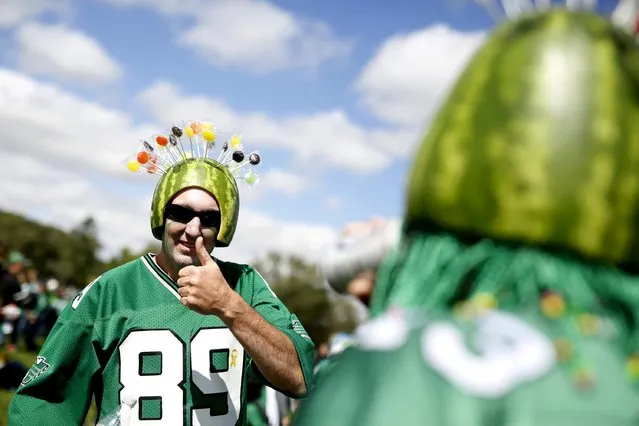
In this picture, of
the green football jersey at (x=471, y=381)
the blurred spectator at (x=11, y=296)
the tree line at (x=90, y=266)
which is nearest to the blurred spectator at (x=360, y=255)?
the green football jersey at (x=471, y=381)

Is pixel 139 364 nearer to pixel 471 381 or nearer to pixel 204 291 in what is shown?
pixel 204 291

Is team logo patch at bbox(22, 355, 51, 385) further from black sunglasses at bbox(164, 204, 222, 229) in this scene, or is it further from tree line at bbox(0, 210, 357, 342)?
tree line at bbox(0, 210, 357, 342)

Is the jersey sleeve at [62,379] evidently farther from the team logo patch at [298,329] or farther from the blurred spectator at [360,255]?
the blurred spectator at [360,255]

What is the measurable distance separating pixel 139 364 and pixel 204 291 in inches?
21.3

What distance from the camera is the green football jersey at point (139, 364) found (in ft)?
9.78

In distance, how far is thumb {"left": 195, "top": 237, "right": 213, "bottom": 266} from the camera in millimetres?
2947

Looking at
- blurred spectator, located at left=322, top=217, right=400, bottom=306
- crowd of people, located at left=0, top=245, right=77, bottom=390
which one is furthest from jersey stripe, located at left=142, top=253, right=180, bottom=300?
crowd of people, located at left=0, top=245, right=77, bottom=390

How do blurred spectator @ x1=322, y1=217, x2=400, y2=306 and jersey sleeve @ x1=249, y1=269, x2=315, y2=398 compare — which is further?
jersey sleeve @ x1=249, y1=269, x2=315, y2=398

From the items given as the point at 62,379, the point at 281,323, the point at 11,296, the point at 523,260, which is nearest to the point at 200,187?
the point at 281,323

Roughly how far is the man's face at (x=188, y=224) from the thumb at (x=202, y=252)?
0.21 ft

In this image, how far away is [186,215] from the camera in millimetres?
3303

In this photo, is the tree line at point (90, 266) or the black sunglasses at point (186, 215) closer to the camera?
the black sunglasses at point (186, 215)

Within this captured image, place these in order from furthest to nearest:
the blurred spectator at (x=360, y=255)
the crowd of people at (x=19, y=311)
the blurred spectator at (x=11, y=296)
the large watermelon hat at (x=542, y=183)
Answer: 1. the blurred spectator at (x=11, y=296)
2. the crowd of people at (x=19, y=311)
3. the blurred spectator at (x=360, y=255)
4. the large watermelon hat at (x=542, y=183)

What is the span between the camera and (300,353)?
9.62ft
